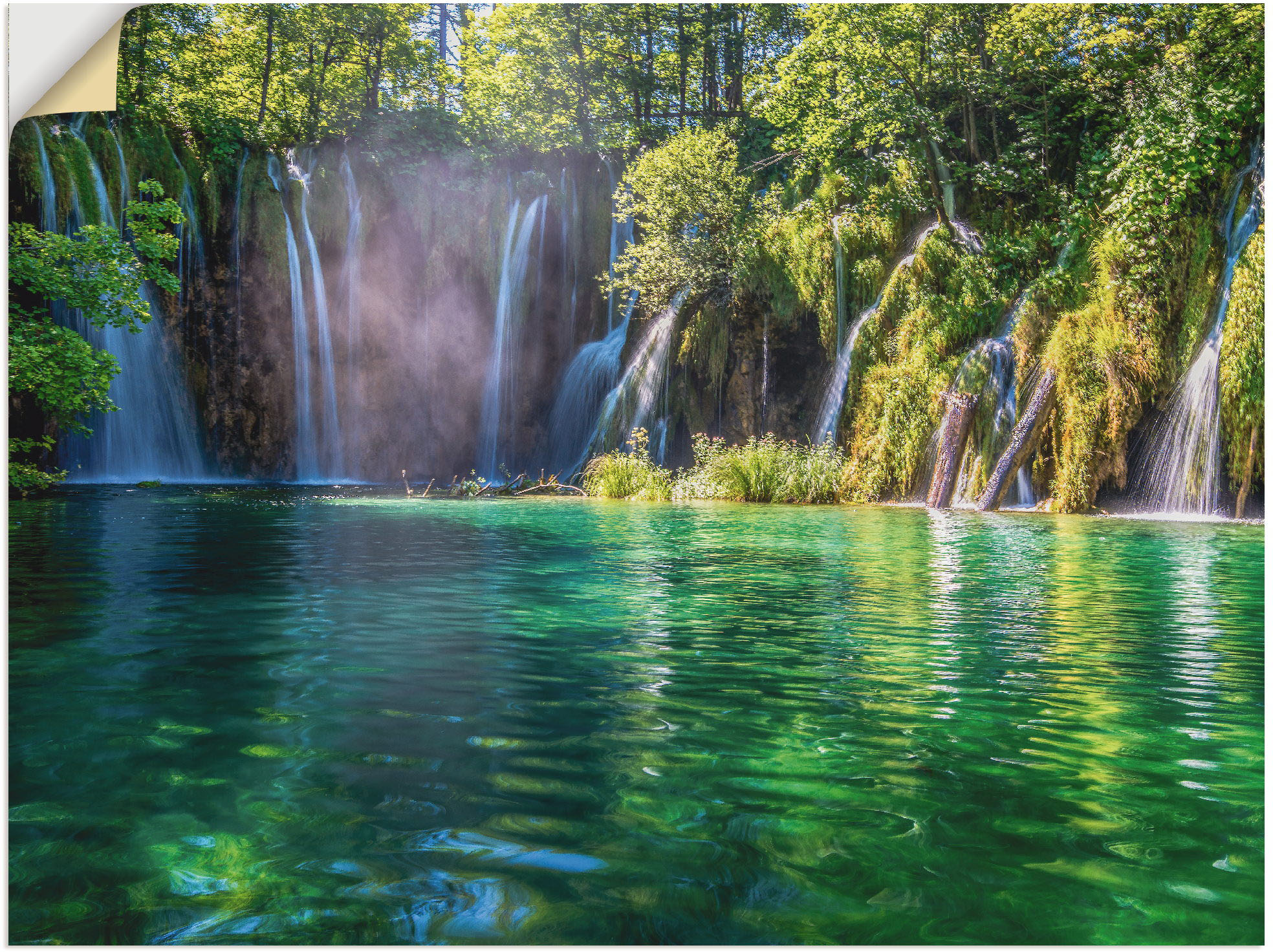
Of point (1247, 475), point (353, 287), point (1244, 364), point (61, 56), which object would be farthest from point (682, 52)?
point (61, 56)

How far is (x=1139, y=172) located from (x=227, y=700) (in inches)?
Result: 420

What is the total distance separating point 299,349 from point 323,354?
436 mm

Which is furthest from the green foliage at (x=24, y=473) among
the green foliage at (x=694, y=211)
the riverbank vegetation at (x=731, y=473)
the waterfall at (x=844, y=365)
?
the green foliage at (x=694, y=211)

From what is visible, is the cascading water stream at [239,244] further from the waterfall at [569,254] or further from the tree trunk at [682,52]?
the tree trunk at [682,52]

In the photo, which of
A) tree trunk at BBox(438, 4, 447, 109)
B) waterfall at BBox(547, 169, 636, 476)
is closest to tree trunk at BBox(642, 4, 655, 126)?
waterfall at BBox(547, 169, 636, 476)

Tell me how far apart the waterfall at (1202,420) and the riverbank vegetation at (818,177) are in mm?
129

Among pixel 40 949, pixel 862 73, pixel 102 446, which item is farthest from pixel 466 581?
pixel 102 446

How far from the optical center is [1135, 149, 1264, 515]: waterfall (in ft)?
30.1

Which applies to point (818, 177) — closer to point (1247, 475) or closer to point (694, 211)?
point (694, 211)

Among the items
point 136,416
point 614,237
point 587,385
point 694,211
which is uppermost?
point 614,237

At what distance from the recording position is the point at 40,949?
4.37ft

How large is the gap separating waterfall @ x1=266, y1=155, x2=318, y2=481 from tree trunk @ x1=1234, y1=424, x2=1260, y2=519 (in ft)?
48.7

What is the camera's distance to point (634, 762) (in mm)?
2033

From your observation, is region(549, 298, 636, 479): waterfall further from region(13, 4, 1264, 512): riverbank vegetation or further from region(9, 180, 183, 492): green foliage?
region(9, 180, 183, 492): green foliage
